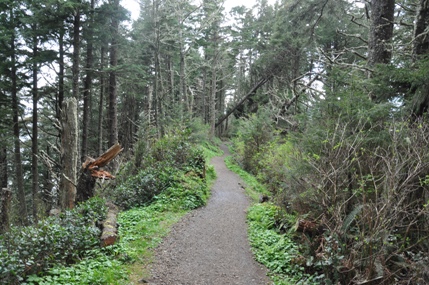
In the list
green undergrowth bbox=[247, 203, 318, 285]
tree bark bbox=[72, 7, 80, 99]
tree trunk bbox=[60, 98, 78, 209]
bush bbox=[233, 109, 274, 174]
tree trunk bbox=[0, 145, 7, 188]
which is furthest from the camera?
tree trunk bbox=[0, 145, 7, 188]

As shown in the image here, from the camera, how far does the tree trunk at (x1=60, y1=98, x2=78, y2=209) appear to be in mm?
8305

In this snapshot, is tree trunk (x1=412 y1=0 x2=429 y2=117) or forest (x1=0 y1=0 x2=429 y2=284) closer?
forest (x1=0 y1=0 x2=429 y2=284)

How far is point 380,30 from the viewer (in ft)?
20.5

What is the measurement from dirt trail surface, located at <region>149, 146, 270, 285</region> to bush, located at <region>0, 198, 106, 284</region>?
1.36 m

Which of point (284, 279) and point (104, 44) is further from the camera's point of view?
point (104, 44)

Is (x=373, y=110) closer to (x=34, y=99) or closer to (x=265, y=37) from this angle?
(x=34, y=99)

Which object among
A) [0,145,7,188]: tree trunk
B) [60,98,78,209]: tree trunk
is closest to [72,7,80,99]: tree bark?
[60,98,78,209]: tree trunk

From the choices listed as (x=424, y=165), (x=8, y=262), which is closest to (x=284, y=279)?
(x=424, y=165)

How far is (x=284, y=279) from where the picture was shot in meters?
4.51

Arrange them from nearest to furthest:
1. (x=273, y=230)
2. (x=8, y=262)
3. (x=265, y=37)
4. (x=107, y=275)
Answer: (x=8, y=262), (x=107, y=275), (x=273, y=230), (x=265, y=37)

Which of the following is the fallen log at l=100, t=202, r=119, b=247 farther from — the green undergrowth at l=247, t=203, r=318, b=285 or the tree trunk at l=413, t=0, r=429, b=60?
the tree trunk at l=413, t=0, r=429, b=60

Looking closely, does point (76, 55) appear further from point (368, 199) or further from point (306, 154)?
point (368, 199)

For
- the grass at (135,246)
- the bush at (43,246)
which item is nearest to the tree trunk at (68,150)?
the grass at (135,246)

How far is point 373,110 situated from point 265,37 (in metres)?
23.4
